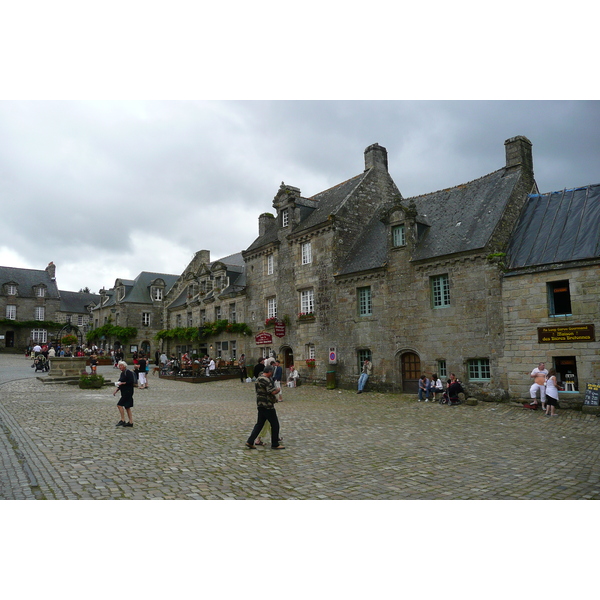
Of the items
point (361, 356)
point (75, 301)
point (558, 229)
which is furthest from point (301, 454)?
point (75, 301)

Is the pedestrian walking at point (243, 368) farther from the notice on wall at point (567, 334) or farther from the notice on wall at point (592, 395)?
the notice on wall at point (592, 395)

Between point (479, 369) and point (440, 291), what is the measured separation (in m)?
3.53

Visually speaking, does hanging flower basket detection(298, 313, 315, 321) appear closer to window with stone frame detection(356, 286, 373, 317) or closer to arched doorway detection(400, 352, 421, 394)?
window with stone frame detection(356, 286, 373, 317)

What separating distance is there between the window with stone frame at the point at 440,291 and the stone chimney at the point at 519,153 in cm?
607

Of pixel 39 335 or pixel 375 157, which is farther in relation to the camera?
pixel 39 335

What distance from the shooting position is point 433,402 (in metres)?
18.2

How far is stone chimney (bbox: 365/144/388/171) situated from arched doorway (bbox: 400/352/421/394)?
11969 millimetres

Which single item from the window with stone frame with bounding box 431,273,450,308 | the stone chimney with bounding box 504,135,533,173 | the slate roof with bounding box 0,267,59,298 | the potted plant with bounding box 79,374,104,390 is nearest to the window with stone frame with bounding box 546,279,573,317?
the window with stone frame with bounding box 431,273,450,308

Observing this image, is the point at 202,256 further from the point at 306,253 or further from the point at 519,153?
the point at 519,153

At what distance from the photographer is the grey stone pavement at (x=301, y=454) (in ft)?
21.7

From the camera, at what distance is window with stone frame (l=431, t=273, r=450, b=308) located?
19.4 meters

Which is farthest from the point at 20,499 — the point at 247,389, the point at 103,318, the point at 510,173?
the point at 103,318

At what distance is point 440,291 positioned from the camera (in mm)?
19641

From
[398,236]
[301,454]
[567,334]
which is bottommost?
[301,454]
